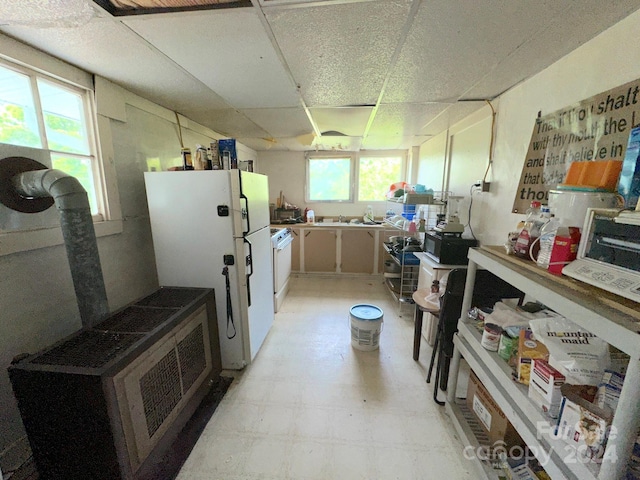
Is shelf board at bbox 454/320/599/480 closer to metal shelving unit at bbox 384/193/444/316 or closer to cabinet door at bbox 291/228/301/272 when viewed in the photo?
metal shelving unit at bbox 384/193/444/316

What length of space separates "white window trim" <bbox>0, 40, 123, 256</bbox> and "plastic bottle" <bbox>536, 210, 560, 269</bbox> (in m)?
2.40

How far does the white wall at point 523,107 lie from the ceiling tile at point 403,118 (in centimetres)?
42

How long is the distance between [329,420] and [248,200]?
1.61 meters

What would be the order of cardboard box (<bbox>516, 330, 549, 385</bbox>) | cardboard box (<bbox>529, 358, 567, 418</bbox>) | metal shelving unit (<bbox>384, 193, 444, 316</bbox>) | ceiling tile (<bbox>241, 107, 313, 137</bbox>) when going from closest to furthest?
1. cardboard box (<bbox>529, 358, 567, 418</bbox>)
2. cardboard box (<bbox>516, 330, 549, 385</bbox>)
3. ceiling tile (<bbox>241, 107, 313, 137</bbox>)
4. metal shelving unit (<bbox>384, 193, 444, 316</bbox>)

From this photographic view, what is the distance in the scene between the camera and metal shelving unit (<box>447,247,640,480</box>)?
598mm

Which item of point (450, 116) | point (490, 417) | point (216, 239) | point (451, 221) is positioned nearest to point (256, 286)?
point (216, 239)

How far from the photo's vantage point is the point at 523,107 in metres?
1.70

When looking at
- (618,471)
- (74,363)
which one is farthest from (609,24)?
(74,363)

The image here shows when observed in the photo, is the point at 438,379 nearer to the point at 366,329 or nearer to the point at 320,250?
the point at 366,329

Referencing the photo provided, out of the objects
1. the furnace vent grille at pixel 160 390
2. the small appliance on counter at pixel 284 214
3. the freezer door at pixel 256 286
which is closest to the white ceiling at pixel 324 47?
the freezer door at pixel 256 286

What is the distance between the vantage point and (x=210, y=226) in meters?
1.79

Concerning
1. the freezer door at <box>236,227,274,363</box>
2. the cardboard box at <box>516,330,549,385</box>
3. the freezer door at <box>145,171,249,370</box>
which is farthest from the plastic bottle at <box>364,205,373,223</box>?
the cardboard box at <box>516,330,549,385</box>

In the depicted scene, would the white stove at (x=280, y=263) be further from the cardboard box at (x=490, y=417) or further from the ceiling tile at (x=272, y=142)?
the cardboard box at (x=490, y=417)

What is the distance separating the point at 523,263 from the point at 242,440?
1766mm
